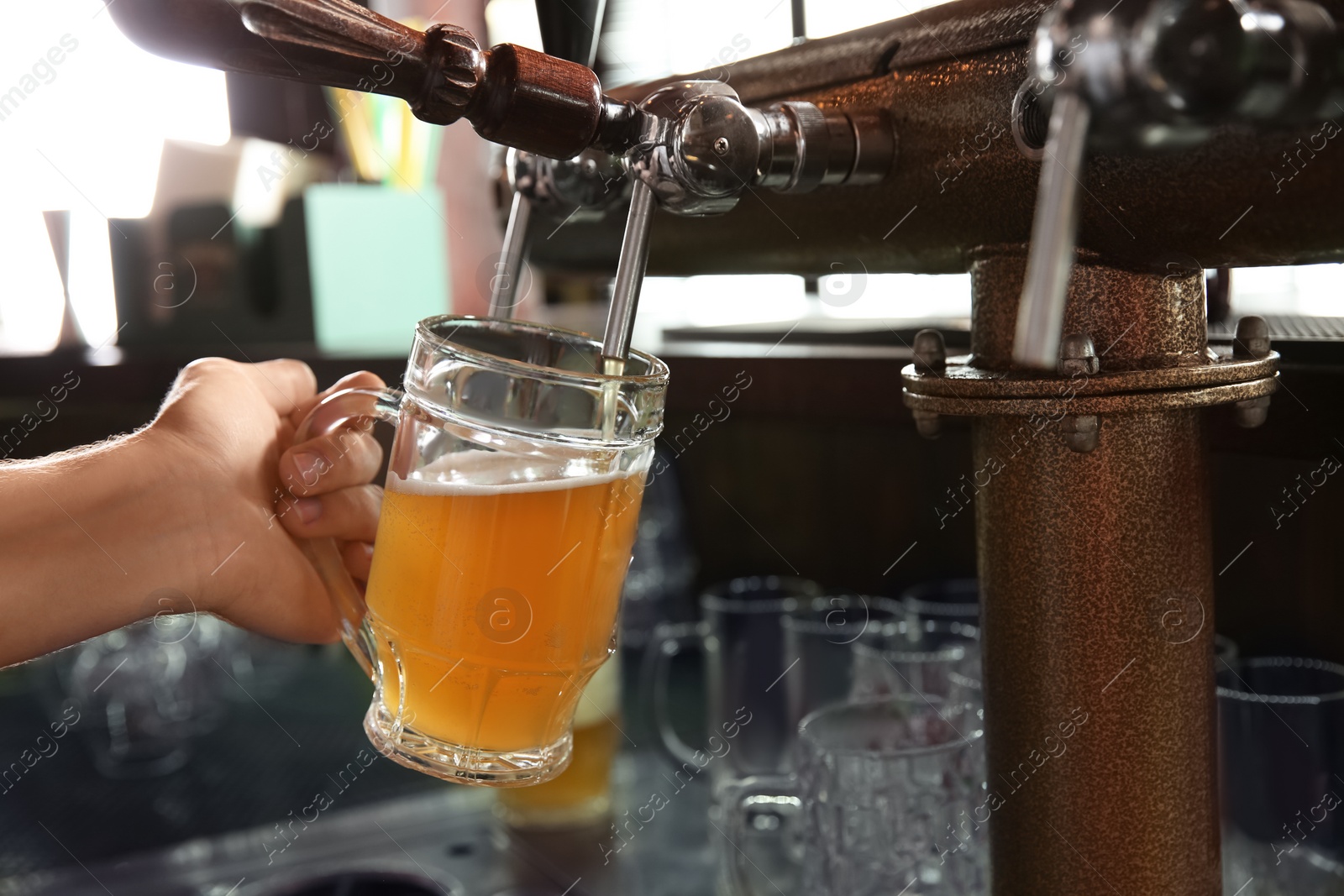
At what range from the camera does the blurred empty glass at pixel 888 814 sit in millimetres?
680

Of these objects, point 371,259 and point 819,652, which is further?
point 371,259

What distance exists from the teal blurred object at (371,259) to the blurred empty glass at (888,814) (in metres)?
1.66

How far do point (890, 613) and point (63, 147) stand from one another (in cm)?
270

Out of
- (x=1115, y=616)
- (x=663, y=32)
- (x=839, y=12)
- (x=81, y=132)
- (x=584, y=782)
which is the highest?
(x=663, y=32)

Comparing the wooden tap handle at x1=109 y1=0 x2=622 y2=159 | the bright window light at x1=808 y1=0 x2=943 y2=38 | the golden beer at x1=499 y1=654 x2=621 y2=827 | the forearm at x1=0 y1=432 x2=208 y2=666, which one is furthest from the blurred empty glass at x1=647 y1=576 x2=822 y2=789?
the bright window light at x1=808 y1=0 x2=943 y2=38

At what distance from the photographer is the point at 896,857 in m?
0.70

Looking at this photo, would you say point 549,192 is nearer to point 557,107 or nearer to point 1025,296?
point 557,107

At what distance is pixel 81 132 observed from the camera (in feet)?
9.06

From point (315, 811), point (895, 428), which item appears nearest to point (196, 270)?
point (315, 811)

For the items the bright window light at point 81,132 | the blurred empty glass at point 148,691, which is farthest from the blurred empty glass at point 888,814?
the bright window light at point 81,132

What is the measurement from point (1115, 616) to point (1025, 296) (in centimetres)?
17

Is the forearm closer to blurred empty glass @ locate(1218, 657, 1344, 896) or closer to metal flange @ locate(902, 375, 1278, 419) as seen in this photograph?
metal flange @ locate(902, 375, 1278, 419)

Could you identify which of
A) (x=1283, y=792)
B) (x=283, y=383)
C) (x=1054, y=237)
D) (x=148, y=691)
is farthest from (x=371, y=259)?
(x=1054, y=237)

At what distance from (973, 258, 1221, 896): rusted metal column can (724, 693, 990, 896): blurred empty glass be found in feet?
0.46
